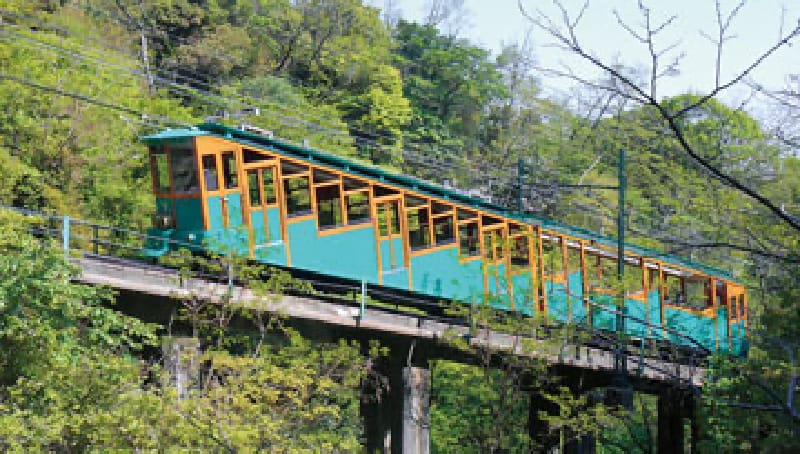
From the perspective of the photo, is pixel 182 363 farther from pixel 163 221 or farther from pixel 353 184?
pixel 353 184

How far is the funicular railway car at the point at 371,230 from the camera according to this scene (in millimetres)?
17953

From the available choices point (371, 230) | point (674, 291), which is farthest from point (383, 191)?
point (674, 291)

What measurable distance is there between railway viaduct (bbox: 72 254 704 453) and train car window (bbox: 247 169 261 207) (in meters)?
2.06

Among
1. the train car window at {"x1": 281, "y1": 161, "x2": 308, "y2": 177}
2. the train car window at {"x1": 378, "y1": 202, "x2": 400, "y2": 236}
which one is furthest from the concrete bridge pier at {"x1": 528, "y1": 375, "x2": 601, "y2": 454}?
the train car window at {"x1": 281, "y1": 161, "x2": 308, "y2": 177}

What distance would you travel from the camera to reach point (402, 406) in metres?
18.8

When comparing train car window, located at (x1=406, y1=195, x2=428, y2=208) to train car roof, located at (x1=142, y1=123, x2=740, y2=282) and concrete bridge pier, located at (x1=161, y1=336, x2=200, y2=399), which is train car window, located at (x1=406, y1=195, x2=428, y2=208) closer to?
train car roof, located at (x1=142, y1=123, x2=740, y2=282)

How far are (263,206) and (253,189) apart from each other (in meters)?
0.36

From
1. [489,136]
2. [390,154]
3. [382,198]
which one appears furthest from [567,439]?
[489,136]

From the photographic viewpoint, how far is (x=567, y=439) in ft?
66.3

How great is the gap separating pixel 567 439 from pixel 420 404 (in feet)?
11.5

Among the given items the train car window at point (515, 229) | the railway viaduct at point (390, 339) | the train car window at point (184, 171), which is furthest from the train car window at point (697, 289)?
the train car window at point (184, 171)

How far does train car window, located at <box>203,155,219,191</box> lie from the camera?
58.8 ft

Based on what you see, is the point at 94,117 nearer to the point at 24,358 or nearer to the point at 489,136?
the point at 24,358

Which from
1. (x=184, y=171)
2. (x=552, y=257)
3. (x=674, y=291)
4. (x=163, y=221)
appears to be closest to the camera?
(x=184, y=171)
